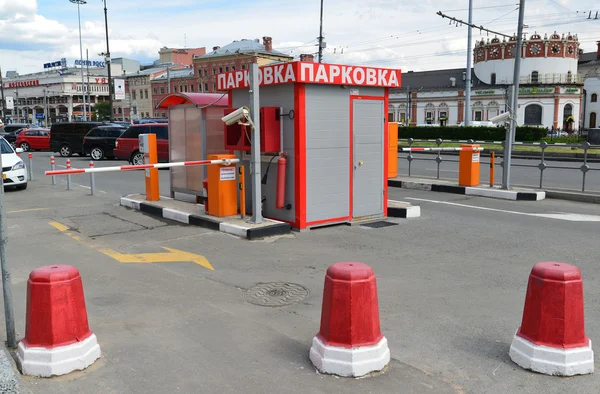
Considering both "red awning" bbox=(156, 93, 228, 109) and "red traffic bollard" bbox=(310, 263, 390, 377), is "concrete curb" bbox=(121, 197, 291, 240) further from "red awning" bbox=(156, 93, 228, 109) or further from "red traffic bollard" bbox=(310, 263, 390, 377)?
"red traffic bollard" bbox=(310, 263, 390, 377)

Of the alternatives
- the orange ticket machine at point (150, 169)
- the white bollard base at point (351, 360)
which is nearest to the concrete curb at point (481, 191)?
the orange ticket machine at point (150, 169)

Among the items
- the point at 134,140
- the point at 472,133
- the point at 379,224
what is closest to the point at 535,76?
the point at 472,133

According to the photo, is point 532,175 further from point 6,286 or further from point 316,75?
point 6,286

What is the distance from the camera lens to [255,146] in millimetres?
9438

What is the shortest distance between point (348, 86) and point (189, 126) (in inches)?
158

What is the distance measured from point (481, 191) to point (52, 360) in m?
11.8

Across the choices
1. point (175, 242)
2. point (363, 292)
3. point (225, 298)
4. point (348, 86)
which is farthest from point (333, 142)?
point (363, 292)

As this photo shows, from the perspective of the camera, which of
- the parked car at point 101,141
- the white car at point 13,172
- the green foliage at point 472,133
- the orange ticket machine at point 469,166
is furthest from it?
the green foliage at point 472,133

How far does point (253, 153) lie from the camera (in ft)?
31.1

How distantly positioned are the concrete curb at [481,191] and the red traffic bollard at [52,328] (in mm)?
11474

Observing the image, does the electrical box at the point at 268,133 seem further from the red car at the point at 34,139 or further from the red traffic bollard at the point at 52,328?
the red car at the point at 34,139

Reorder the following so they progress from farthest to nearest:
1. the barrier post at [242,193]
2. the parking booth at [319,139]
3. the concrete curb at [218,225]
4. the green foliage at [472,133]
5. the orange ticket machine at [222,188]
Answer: the green foliage at [472,133] → the orange ticket machine at [222,188] → the barrier post at [242,193] → the parking booth at [319,139] → the concrete curb at [218,225]

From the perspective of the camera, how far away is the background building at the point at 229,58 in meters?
88.7

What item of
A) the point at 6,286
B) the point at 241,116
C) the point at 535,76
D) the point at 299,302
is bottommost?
the point at 299,302
